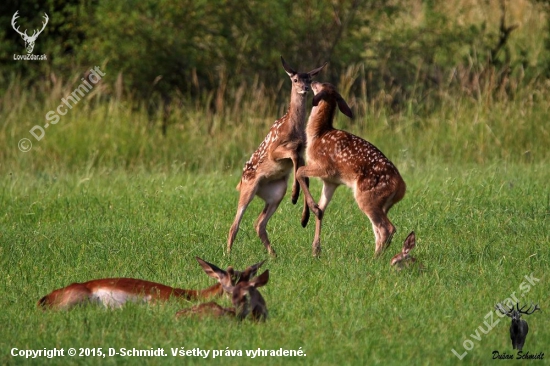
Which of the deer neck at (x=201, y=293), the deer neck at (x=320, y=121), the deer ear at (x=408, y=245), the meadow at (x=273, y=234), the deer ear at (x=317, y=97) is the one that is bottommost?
the meadow at (x=273, y=234)

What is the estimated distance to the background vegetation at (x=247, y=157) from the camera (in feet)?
21.0

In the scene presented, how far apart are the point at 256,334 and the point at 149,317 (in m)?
0.75

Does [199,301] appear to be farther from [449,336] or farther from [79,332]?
[449,336]

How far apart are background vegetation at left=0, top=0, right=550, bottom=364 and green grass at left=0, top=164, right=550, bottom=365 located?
0.9 inches

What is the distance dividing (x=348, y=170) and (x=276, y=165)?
745 mm

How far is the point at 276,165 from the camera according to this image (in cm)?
910

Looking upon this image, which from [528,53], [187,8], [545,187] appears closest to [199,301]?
[545,187]

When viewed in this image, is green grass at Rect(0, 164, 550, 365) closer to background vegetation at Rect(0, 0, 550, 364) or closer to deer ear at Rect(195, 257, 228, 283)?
background vegetation at Rect(0, 0, 550, 364)

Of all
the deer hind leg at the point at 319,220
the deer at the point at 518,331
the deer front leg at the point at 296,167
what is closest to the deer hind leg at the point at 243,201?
the deer front leg at the point at 296,167

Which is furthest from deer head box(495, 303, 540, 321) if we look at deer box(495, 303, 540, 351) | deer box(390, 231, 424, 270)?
deer box(390, 231, 424, 270)

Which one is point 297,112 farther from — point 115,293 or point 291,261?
point 115,293

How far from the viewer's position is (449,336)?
20.0 feet

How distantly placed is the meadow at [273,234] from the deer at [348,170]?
12.2 inches

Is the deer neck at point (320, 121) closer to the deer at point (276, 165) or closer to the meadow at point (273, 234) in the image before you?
the deer at point (276, 165)
